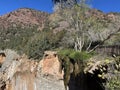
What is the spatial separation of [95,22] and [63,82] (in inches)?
934

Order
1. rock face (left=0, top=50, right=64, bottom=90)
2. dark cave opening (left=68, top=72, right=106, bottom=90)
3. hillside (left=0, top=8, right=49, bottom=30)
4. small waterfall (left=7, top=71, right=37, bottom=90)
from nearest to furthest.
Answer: rock face (left=0, top=50, right=64, bottom=90)
small waterfall (left=7, top=71, right=37, bottom=90)
dark cave opening (left=68, top=72, right=106, bottom=90)
hillside (left=0, top=8, right=49, bottom=30)

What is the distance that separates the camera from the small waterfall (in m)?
14.0

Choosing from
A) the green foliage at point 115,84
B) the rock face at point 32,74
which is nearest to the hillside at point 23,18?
the rock face at point 32,74

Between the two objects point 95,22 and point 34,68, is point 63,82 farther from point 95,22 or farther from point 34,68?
point 95,22

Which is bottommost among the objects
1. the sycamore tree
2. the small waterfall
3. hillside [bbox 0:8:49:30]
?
the small waterfall

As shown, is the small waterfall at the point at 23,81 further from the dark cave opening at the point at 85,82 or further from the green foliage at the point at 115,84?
the green foliage at the point at 115,84

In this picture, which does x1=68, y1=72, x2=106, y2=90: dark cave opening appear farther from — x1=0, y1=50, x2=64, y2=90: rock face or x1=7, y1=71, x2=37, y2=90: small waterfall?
x1=7, y1=71, x2=37, y2=90: small waterfall

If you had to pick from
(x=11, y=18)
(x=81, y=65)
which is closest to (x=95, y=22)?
(x=81, y=65)

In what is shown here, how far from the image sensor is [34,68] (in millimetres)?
14086

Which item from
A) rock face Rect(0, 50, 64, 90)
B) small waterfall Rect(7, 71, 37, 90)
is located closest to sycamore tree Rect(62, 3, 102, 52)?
rock face Rect(0, 50, 64, 90)

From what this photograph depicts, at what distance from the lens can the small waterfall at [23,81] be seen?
14.0 metres

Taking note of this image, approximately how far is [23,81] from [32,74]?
0.54 metres

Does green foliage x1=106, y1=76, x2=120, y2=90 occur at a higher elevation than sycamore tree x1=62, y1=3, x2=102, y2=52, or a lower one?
lower

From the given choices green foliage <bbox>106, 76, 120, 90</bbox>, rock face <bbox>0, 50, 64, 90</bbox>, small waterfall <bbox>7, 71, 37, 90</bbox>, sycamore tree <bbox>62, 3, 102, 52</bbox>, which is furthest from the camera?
sycamore tree <bbox>62, 3, 102, 52</bbox>
